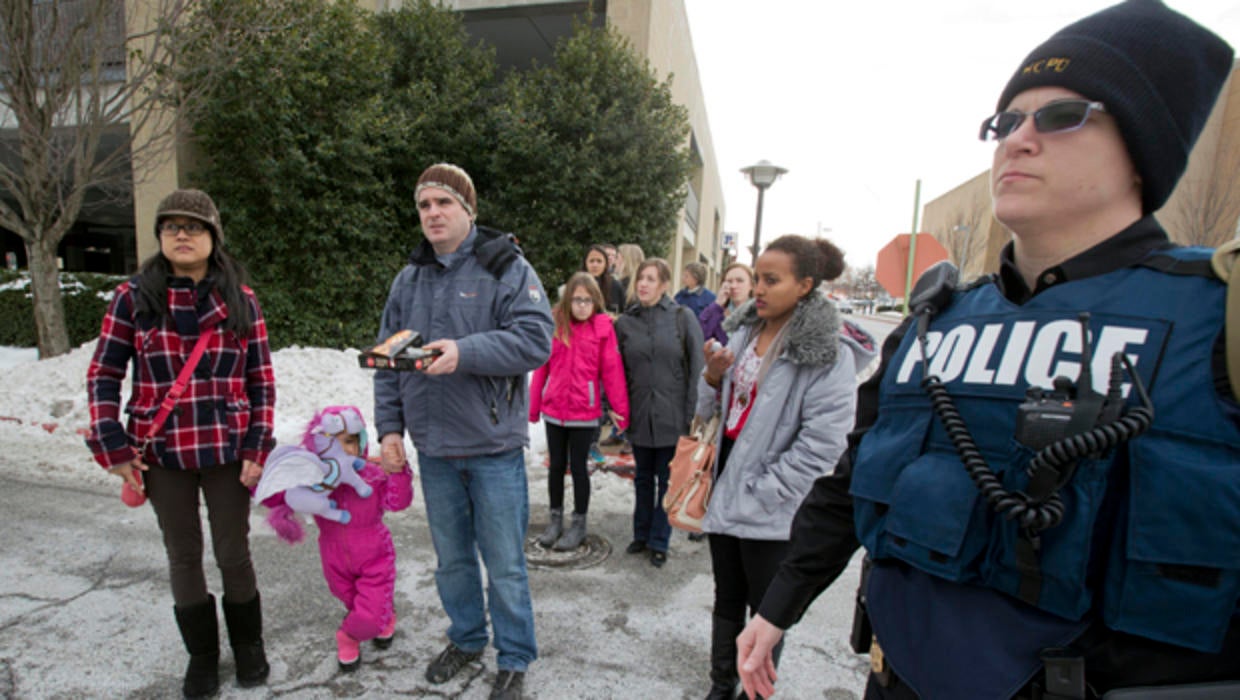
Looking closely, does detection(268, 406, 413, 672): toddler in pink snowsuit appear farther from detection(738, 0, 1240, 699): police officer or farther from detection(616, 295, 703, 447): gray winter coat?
detection(738, 0, 1240, 699): police officer

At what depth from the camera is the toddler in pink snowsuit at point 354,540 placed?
108 inches

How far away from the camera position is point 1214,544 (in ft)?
2.75

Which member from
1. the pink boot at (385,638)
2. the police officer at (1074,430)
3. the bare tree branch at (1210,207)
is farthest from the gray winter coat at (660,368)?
the bare tree branch at (1210,207)

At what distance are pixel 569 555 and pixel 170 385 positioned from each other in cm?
252

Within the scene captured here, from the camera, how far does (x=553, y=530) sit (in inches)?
165

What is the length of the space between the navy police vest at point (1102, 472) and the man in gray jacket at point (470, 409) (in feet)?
5.63

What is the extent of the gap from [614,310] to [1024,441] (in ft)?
17.1

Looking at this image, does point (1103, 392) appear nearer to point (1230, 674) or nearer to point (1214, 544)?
point (1214, 544)

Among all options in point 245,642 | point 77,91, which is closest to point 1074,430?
point 245,642

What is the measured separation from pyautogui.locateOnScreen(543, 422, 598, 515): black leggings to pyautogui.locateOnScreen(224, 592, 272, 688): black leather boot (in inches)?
78.4

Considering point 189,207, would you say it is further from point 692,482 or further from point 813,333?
point 813,333

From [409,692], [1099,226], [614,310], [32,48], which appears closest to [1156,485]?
[1099,226]

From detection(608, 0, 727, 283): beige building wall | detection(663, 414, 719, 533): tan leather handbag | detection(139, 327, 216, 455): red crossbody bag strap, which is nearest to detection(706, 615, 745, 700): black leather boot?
detection(663, 414, 719, 533): tan leather handbag

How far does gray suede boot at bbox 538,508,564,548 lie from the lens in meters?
4.14
